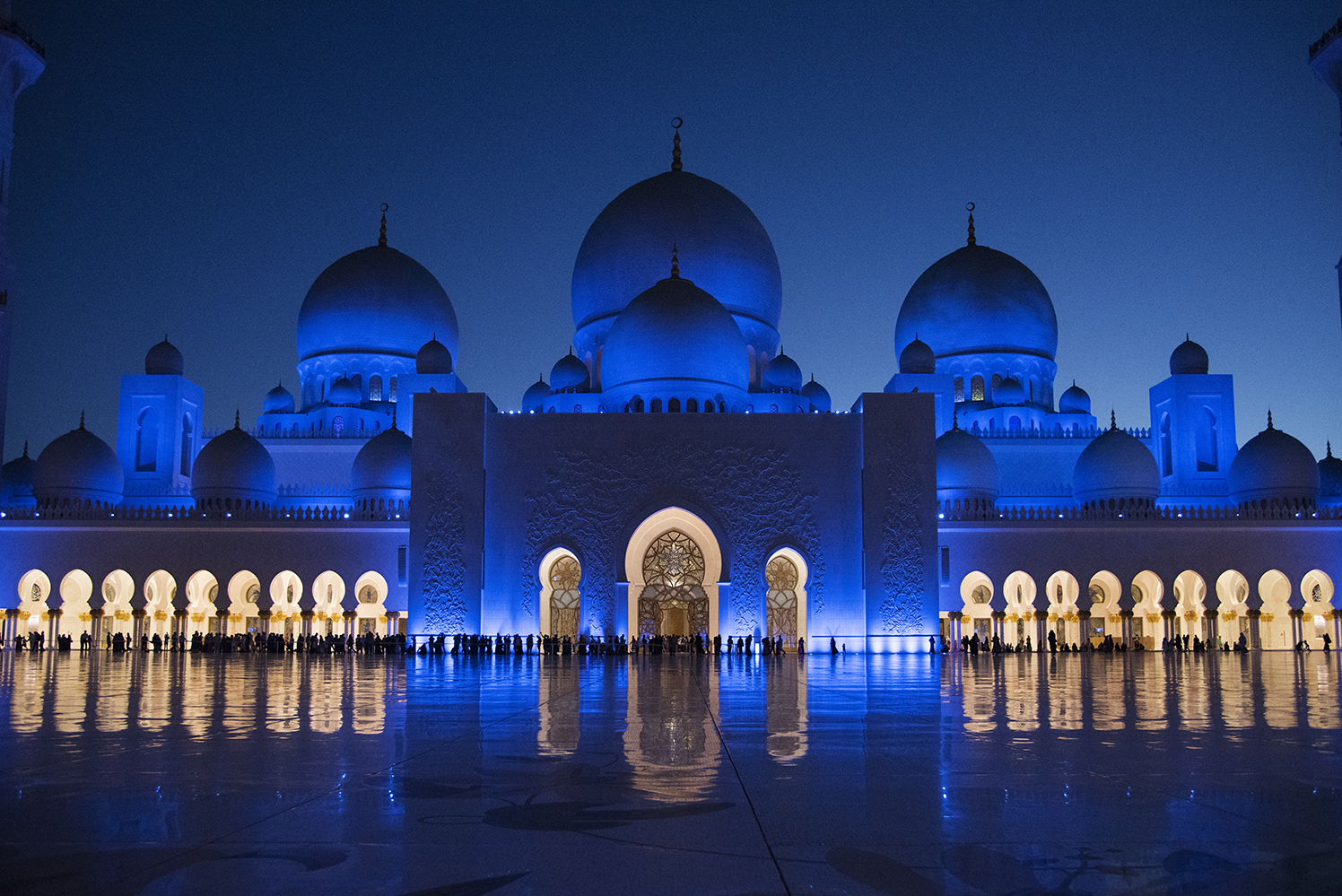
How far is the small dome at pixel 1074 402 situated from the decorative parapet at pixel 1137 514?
16.1 feet

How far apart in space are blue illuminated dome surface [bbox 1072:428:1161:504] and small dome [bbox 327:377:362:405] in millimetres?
14321

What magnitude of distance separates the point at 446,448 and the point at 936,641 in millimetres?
8362

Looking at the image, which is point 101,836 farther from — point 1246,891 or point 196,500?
point 196,500

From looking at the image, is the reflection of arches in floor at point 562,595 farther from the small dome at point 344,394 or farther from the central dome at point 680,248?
the small dome at point 344,394

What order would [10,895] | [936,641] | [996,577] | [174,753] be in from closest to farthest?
[10,895]
[174,753]
[936,641]
[996,577]

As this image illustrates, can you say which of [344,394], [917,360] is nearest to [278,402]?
[344,394]

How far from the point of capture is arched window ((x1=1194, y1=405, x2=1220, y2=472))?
76.5 feet

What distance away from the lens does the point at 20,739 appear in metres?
4.25

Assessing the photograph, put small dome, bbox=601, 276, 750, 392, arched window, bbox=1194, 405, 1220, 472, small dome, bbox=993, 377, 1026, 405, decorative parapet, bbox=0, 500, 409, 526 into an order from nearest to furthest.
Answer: small dome, bbox=601, 276, 750, 392 → decorative parapet, bbox=0, 500, 409, 526 → arched window, bbox=1194, 405, 1220, 472 → small dome, bbox=993, 377, 1026, 405

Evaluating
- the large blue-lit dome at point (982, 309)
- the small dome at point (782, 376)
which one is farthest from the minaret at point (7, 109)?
the large blue-lit dome at point (982, 309)

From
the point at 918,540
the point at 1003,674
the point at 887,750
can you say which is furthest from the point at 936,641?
the point at 887,750

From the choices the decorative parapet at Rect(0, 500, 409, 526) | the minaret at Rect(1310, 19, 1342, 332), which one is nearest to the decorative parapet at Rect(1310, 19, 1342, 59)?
the minaret at Rect(1310, 19, 1342, 332)

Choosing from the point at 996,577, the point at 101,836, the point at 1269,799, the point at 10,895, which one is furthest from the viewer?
the point at 996,577

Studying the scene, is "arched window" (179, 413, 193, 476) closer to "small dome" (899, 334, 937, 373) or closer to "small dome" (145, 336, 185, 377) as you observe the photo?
"small dome" (145, 336, 185, 377)
